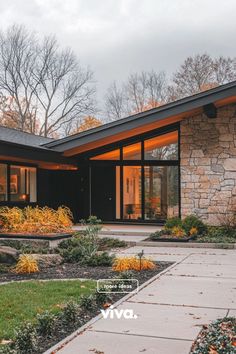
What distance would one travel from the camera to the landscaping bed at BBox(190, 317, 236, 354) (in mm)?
3809

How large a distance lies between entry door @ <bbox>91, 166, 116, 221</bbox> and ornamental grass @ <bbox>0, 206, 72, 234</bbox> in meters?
3.21

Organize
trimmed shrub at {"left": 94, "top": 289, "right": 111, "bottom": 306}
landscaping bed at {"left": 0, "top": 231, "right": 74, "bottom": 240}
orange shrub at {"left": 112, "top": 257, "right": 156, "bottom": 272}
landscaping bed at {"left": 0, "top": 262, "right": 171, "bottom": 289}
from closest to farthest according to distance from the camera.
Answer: trimmed shrub at {"left": 94, "top": 289, "right": 111, "bottom": 306} → landscaping bed at {"left": 0, "top": 262, "right": 171, "bottom": 289} → orange shrub at {"left": 112, "top": 257, "right": 156, "bottom": 272} → landscaping bed at {"left": 0, "top": 231, "right": 74, "bottom": 240}

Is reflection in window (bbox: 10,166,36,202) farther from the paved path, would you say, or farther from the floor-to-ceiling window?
the paved path

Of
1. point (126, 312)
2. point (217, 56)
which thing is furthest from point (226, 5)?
point (126, 312)

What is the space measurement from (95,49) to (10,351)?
34574mm

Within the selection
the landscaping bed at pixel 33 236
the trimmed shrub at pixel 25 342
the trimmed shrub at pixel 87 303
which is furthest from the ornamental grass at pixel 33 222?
the trimmed shrub at pixel 25 342

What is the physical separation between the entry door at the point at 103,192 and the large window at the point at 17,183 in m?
2.11

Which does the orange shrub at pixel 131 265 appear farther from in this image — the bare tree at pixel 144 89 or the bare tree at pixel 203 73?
the bare tree at pixel 144 89

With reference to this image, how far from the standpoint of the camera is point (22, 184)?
15.9 meters

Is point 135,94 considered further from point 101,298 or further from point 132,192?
point 101,298

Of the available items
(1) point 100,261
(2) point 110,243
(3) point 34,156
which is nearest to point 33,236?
(2) point 110,243

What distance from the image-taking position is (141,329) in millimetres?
4551

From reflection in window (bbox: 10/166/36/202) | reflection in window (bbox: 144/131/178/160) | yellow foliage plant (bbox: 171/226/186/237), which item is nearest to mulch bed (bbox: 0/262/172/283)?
yellow foliage plant (bbox: 171/226/186/237)

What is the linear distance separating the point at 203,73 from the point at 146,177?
1703 centimetres
